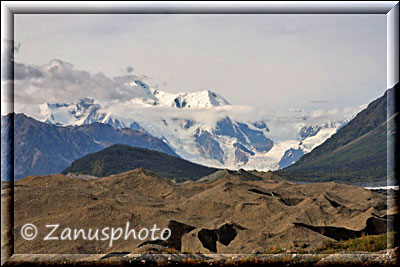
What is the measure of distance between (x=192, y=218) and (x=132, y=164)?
30.2 m

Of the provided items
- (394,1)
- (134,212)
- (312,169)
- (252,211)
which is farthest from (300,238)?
(312,169)

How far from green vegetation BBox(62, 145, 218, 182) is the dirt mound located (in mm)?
21350

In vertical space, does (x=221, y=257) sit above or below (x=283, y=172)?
below

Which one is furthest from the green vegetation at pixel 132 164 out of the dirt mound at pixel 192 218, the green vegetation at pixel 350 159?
the dirt mound at pixel 192 218

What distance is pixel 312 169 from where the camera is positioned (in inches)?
1906

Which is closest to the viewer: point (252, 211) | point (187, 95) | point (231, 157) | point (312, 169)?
point (187, 95)

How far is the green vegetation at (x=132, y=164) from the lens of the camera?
167 ft

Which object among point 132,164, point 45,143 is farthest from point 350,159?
point 45,143

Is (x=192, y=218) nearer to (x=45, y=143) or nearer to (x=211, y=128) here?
(x=211, y=128)

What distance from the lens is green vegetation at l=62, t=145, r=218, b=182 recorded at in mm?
50812

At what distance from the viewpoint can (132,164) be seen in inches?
2030

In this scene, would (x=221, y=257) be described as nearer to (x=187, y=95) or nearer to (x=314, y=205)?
(x=187, y=95)

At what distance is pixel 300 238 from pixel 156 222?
539cm

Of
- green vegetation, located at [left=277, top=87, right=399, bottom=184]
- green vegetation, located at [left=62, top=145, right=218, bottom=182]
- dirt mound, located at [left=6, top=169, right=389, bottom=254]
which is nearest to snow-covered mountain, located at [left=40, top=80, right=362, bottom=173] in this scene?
dirt mound, located at [left=6, top=169, right=389, bottom=254]
